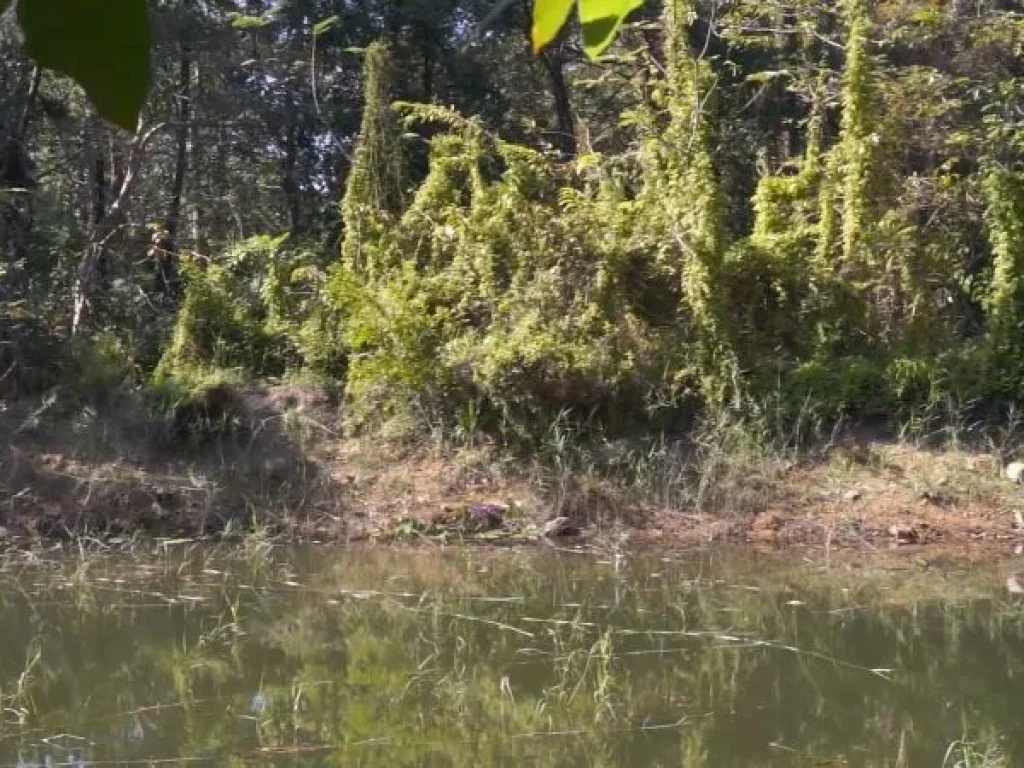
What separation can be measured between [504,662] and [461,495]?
8.72ft

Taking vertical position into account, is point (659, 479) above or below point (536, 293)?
below

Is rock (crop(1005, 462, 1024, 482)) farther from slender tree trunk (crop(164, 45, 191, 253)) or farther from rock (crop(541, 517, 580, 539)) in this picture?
slender tree trunk (crop(164, 45, 191, 253))

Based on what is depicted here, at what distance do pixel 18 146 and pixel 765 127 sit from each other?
18.3 feet

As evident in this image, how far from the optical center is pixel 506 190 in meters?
7.98

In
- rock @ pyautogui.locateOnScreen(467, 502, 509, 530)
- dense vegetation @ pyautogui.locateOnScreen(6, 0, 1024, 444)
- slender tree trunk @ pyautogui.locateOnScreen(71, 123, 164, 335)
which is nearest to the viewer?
rock @ pyautogui.locateOnScreen(467, 502, 509, 530)

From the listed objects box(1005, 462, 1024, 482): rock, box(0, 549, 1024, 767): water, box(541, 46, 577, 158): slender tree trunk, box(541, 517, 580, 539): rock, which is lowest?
box(0, 549, 1024, 767): water

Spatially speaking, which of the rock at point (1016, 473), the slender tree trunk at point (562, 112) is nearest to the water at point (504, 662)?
the rock at point (1016, 473)

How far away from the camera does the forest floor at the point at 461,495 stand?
6.58 m

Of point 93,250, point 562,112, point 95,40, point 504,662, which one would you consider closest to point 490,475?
point 504,662

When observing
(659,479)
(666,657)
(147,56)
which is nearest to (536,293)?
(659,479)

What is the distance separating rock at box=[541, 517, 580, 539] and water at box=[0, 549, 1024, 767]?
0.47 m

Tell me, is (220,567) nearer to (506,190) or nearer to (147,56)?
(506,190)

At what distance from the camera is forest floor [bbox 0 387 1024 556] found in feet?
21.6

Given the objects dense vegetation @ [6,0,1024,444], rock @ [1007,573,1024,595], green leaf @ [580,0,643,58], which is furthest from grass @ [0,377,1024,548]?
green leaf @ [580,0,643,58]
